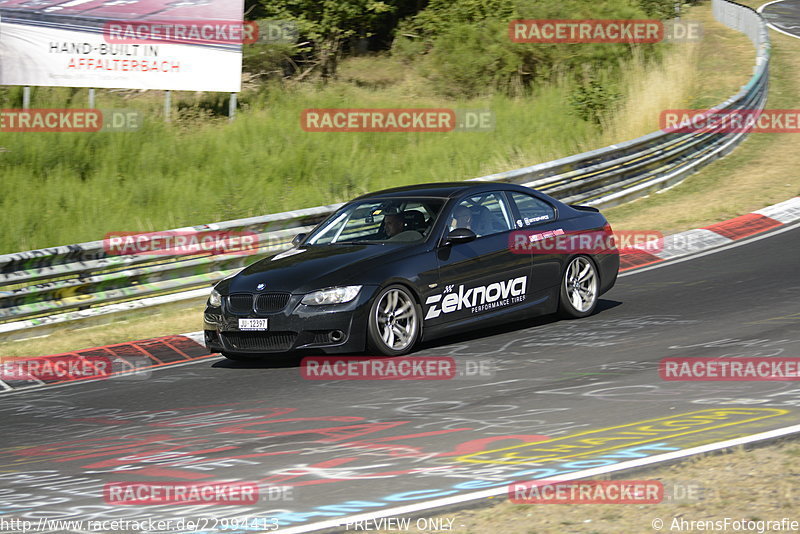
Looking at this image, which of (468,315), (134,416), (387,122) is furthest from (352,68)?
(134,416)

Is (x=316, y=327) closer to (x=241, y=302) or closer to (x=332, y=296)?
(x=332, y=296)

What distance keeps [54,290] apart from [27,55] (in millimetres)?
8306

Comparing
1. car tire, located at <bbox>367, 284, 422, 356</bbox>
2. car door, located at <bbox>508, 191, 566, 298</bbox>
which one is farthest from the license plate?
car door, located at <bbox>508, 191, 566, 298</bbox>

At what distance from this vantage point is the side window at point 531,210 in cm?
1048

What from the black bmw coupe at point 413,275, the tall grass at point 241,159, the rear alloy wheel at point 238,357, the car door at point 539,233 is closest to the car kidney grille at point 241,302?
the black bmw coupe at point 413,275

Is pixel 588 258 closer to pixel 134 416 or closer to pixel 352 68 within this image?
pixel 134 416

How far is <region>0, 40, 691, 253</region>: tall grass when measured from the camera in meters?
15.0

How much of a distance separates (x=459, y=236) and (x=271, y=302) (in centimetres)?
177

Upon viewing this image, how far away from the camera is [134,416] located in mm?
8055

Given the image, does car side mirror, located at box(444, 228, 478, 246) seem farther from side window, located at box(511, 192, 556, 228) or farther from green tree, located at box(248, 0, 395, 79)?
green tree, located at box(248, 0, 395, 79)

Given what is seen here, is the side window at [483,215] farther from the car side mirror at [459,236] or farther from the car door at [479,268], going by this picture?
the car side mirror at [459,236]

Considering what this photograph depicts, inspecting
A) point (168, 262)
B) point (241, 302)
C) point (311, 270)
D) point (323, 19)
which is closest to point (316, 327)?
point (311, 270)

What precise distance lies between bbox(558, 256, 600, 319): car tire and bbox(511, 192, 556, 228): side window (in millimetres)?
514

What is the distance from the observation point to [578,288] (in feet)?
35.3
